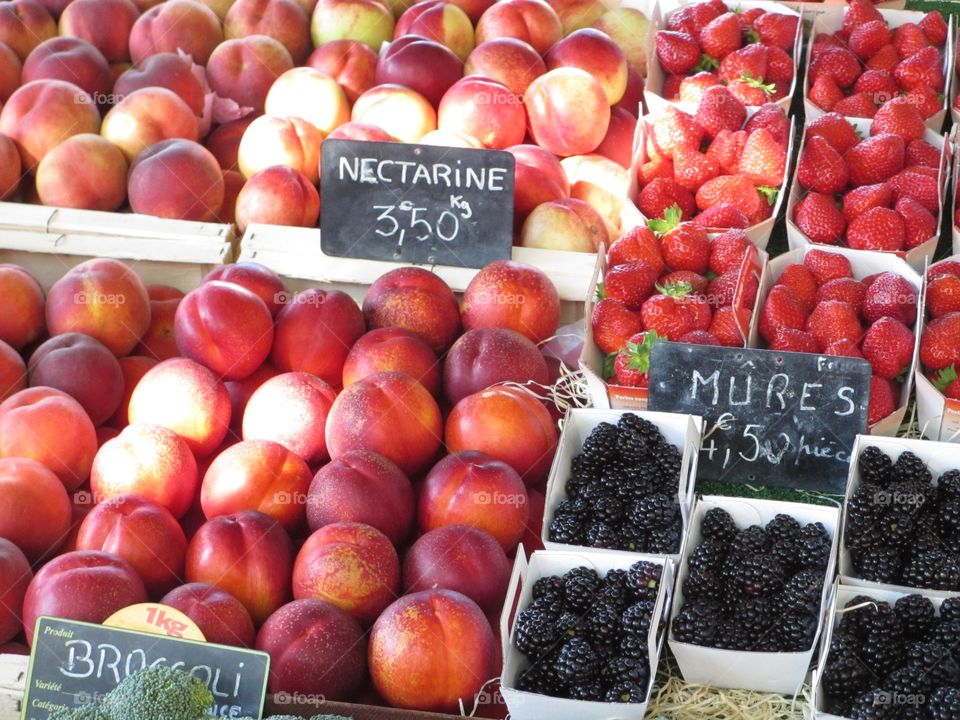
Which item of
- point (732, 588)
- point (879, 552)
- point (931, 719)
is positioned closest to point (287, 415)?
point (732, 588)

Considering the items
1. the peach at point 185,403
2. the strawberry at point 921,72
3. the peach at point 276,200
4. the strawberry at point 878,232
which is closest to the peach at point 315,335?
the peach at point 185,403

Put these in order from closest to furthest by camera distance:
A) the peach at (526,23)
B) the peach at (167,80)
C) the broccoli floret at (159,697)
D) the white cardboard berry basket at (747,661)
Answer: the broccoli floret at (159,697) → the white cardboard berry basket at (747,661) → the peach at (167,80) → the peach at (526,23)

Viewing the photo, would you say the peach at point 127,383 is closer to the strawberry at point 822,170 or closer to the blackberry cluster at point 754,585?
the blackberry cluster at point 754,585

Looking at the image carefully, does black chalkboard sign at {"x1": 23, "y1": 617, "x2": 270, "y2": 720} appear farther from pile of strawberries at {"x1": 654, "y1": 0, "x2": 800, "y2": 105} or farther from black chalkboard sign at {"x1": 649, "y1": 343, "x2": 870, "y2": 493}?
pile of strawberries at {"x1": 654, "y1": 0, "x2": 800, "y2": 105}

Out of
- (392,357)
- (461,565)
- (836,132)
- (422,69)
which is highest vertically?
(422,69)

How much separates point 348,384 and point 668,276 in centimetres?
67

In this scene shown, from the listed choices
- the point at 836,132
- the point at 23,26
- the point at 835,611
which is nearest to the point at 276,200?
the point at 23,26

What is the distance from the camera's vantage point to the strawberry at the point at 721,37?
2.92m

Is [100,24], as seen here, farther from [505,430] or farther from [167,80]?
[505,430]

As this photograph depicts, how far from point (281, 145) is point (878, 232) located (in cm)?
132

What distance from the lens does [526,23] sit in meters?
2.88

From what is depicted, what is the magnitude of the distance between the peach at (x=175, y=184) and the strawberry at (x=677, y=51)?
120 centimetres

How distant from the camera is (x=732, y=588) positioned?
5.12 ft

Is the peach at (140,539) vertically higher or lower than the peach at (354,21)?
lower
